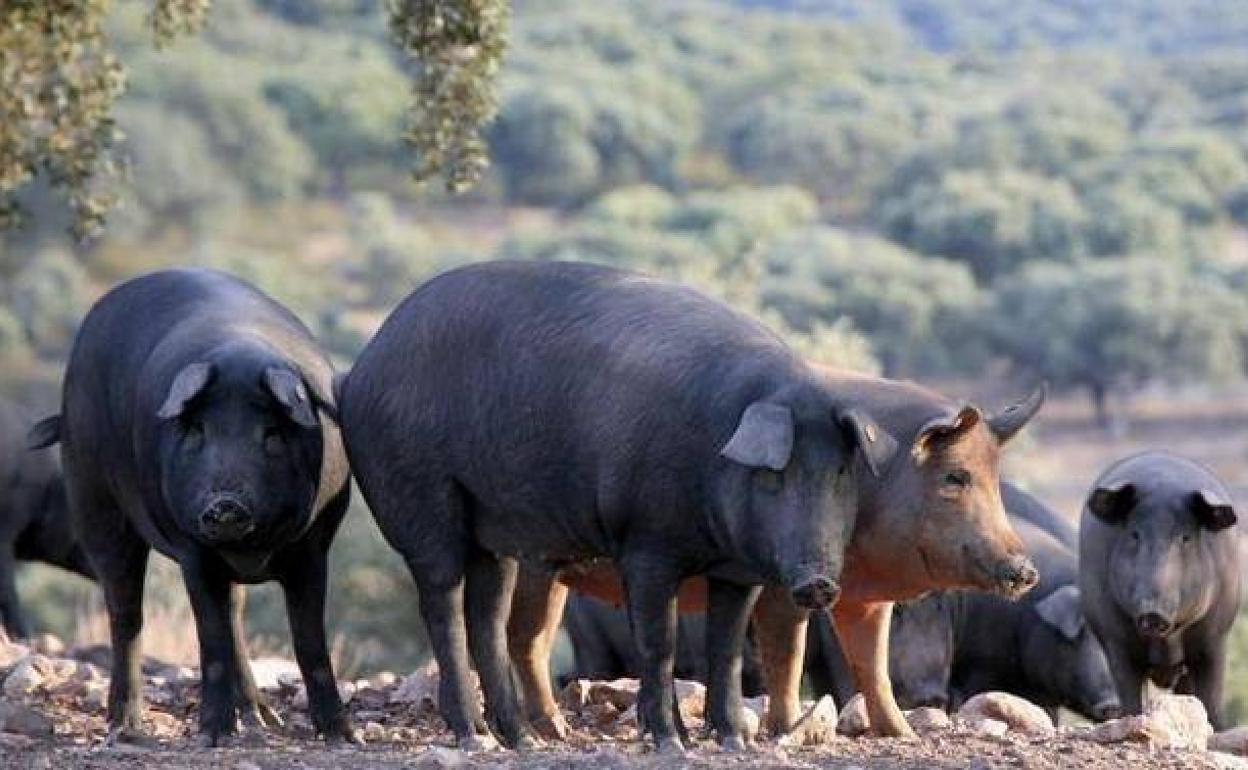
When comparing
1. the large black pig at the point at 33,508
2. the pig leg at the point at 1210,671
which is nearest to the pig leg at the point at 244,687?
the pig leg at the point at 1210,671

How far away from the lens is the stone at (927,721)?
Answer: 10.8 m

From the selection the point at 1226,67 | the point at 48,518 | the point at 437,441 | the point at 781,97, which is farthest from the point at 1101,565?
the point at 1226,67

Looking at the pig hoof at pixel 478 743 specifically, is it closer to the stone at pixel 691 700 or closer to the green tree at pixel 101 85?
the stone at pixel 691 700

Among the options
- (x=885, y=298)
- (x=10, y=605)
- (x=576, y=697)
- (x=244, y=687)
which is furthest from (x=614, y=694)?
(x=885, y=298)

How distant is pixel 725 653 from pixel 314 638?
171 cm

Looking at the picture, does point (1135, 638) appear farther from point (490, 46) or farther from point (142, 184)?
point (142, 184)

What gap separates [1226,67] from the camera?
114000 mm

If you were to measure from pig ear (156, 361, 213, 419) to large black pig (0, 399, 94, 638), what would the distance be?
9.46 meters

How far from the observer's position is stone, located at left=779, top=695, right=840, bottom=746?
1000cm

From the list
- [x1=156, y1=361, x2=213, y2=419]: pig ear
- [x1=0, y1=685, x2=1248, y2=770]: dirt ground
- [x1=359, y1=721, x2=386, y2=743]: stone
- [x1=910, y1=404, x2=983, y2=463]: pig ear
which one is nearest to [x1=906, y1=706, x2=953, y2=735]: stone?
[x1=0, y1=685, x2=1248, y2=770]: dirt ground

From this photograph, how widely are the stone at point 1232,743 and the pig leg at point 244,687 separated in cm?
359

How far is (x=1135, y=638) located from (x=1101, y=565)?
384mm

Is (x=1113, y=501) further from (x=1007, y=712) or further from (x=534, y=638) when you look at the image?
(x=534, y=638)

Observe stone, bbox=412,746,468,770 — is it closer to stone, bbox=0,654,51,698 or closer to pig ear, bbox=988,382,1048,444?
pig ear, bbox=988,382,1048,444
